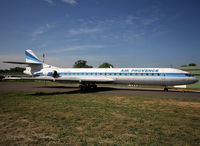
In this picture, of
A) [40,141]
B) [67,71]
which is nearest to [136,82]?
[67,71]

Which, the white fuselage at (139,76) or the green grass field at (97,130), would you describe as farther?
the white fuselage at (139,76)

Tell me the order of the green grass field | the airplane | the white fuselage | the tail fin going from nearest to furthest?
the green grass field
the white fuselage
the airplane
the tail fin

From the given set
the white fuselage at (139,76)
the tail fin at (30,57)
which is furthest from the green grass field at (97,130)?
the tail fin at (30,57)

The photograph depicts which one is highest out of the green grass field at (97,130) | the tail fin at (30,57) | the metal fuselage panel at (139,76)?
the tail fin at (30,57)

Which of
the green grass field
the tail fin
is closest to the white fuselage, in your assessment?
the tail fin

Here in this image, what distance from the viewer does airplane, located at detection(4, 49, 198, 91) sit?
1773 centimetres

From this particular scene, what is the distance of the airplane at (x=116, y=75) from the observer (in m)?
17.7

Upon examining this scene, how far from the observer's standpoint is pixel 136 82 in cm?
1900

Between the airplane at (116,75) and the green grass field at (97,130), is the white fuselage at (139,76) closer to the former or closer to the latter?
the airplane at (116,75)

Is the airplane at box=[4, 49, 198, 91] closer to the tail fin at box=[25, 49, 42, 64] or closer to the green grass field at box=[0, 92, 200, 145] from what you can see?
the tail fin at box=[25, 49, 42, 64]

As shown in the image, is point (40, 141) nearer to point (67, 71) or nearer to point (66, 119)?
point (66, 119)

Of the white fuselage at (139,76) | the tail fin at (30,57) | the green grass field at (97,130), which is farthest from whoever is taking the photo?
the tail fin at (30,57)

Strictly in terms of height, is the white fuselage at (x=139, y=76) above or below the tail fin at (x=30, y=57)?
below

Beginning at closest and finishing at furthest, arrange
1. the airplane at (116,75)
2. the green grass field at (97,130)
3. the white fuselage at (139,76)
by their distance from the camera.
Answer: the green grass field at (97,130)
the white fuselage at (139,76)
the airplane at (116,75)
